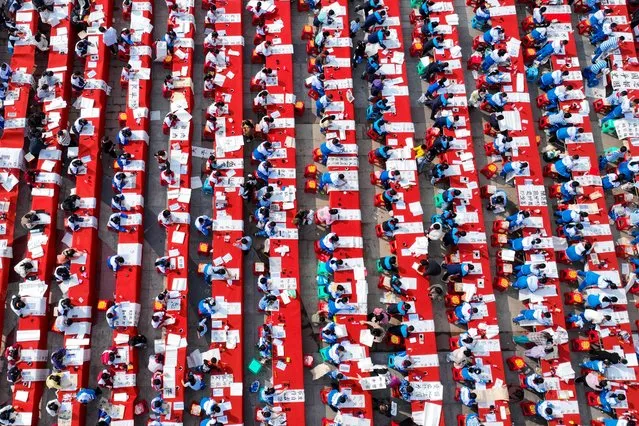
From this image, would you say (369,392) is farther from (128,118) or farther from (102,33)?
(102,33)

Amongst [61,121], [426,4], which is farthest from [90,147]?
[426,4]

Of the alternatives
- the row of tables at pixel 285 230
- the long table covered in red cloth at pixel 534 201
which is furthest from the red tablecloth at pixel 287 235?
the long table covered in red cloth at pixel 534 201

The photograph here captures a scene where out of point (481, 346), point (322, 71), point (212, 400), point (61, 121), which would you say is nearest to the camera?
point (212, 400)

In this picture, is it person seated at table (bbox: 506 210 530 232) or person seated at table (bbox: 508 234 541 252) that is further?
person seated at table (bbox: 506 210 530 232)

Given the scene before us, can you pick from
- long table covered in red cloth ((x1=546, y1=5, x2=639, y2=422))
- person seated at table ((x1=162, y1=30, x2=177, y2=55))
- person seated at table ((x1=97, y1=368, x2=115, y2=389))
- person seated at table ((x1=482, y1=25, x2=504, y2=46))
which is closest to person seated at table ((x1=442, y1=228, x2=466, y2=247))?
long table covered in red cloth ((x1=546, y1=5, x2=639, y2=422))

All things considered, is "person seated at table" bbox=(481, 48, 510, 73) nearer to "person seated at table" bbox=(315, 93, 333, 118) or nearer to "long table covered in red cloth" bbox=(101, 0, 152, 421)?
"person seated at table" bbox=(315, 93, 333, 118)

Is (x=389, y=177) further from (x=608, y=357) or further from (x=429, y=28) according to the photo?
(x=608, y=357)
